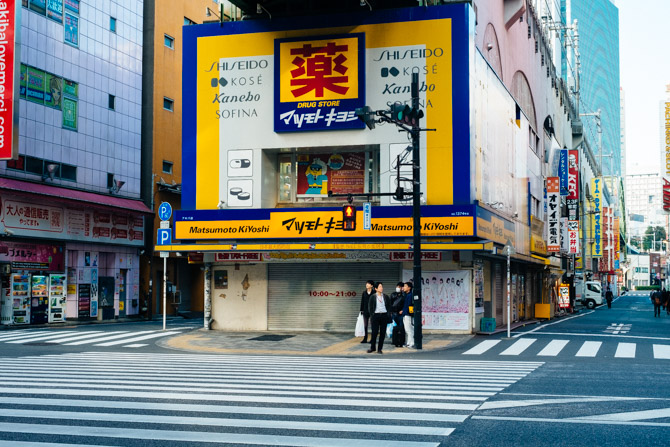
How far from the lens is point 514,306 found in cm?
3775

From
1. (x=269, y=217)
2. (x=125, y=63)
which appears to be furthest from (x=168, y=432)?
(x=125, y=63)

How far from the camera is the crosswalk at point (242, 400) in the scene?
7805 millimetres

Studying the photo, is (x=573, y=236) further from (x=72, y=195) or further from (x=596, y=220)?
(x=596, y=220)

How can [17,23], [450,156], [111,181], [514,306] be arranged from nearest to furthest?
[450,156] → [17,23] → [514,306] → [111,181]

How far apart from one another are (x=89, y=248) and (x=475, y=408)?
32.7 metres

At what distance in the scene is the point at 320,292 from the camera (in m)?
26.9

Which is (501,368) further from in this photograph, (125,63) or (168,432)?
(125,63)

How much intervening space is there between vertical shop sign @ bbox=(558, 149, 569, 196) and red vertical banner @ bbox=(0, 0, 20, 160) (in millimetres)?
37393

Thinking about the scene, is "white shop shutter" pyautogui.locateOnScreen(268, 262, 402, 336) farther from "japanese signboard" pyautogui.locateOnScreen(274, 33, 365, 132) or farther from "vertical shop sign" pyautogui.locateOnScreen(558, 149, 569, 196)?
"vertical shop sign" pyautogui.locateOnScreen(558, 149, 569, 196)

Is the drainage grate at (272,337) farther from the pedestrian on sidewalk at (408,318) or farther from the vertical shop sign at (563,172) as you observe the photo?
the vertical shop sign at (563,172)

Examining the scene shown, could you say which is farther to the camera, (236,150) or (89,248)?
(89,248)

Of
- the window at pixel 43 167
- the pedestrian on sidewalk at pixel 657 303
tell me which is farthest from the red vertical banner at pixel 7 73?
the pedestrian on sidewalk at pixel 657 303

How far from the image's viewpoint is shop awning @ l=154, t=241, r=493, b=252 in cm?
2414

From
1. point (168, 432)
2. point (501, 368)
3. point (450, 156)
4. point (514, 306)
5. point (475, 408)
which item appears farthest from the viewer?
point (514, 306)
